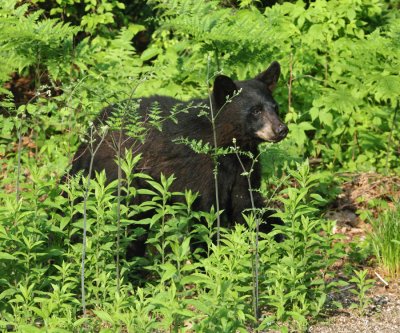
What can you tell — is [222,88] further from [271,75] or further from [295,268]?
[295,268]

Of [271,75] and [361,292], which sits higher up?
[271,75]

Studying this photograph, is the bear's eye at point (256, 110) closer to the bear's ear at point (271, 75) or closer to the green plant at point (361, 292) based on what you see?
the bear's ear at point (271, 75)

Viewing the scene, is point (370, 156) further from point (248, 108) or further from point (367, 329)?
point (367, 329)

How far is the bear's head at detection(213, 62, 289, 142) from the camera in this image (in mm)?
7609

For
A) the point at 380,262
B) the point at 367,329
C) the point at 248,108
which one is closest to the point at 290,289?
the point at 367,329

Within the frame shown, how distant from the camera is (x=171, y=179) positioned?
5.95 meters

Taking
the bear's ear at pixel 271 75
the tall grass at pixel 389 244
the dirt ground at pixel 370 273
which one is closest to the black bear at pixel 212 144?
the bear's ear at pixel 271 75

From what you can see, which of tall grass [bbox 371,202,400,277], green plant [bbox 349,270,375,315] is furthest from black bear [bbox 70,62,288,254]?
green plant [bbox 349,270,375,315]

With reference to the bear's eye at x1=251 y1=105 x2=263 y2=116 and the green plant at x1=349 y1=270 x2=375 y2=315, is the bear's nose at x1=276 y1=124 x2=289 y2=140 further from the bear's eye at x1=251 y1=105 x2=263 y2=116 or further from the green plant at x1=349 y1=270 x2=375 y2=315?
the green plant at x1=349 y1=270 x2=375 y2=315

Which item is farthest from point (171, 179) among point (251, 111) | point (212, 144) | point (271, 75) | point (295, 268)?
point (271, 75)

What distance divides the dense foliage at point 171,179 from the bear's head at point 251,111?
434 millimetres

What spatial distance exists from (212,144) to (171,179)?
5.93 ft

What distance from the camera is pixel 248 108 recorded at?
775 cm

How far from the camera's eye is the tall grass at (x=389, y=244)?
695cm
